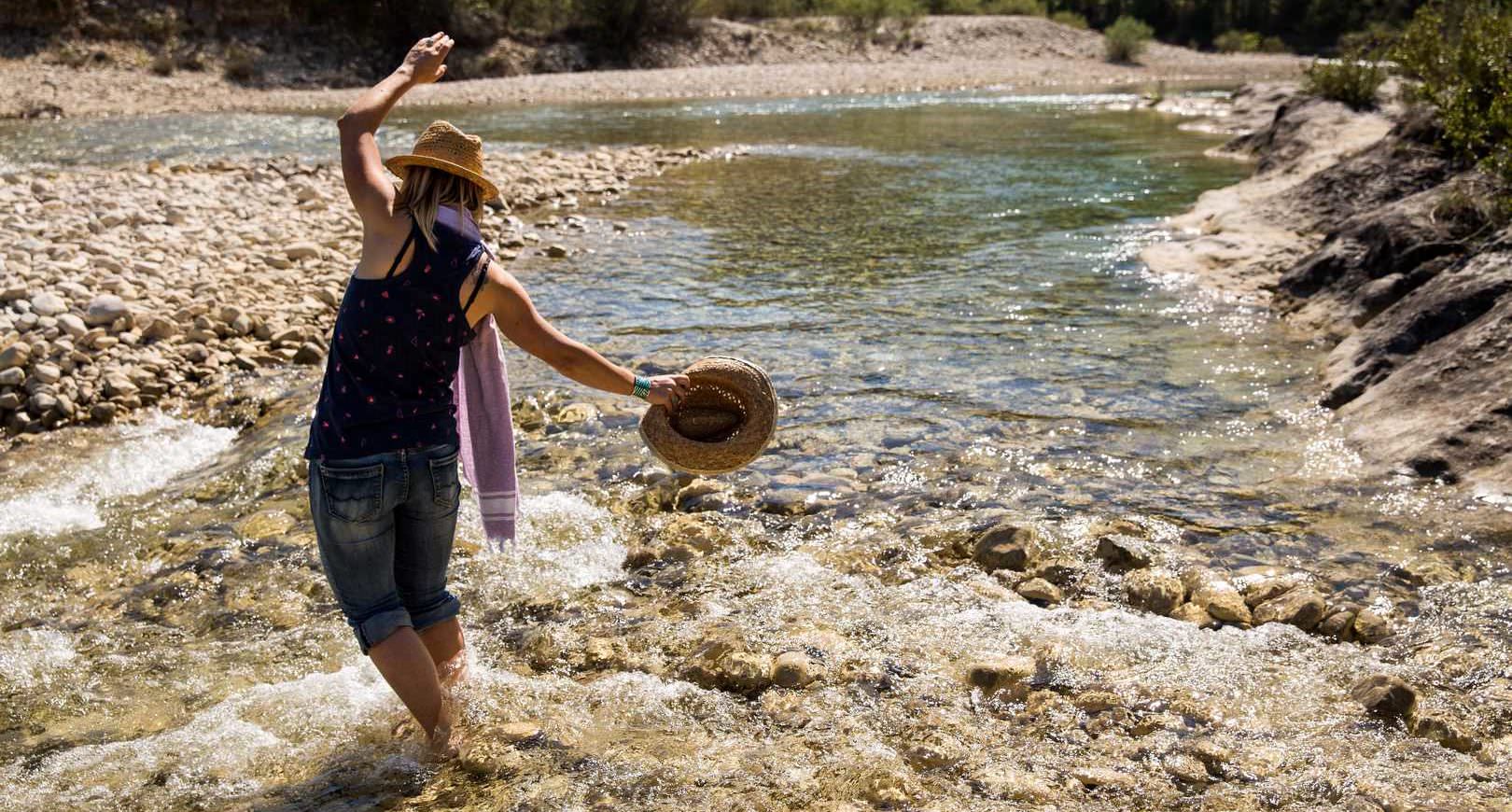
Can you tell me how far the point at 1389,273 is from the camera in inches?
380

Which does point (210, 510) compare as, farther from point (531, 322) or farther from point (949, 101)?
point (949, 101)

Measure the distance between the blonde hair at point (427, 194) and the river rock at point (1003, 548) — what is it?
316cm

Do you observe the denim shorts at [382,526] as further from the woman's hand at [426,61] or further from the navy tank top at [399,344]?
the woman's hand at [426,61]

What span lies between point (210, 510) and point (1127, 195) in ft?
46.6

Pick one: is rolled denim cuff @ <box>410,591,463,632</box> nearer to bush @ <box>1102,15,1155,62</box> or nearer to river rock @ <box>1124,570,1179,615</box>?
river rock @ <box>1124,570,1179,615</box>

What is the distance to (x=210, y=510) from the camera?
21.4ft

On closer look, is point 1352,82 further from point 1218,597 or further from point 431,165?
point 431,165

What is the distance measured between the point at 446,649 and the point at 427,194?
1717 millimetres

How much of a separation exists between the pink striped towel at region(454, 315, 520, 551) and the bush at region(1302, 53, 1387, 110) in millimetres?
18651

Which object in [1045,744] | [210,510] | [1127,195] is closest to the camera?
[1045,744]

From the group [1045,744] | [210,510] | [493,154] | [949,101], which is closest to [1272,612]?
[1045,744]

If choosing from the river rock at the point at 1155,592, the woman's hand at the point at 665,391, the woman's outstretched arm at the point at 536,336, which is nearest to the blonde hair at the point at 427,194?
the woman's outstretched arm at the point at 536,336

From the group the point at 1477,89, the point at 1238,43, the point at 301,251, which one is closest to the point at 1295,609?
the point at 1477,89

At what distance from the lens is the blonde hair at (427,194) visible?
11.5 ft
